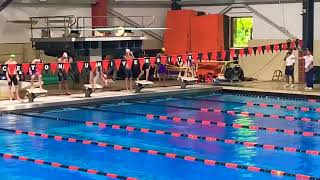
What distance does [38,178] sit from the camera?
872cm

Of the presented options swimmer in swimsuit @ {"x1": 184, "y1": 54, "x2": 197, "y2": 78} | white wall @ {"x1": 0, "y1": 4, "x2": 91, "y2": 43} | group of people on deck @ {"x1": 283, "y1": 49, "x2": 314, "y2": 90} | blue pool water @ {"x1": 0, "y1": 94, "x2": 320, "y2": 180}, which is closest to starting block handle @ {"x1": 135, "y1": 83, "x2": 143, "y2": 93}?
blue pool water @ {"x1": 0, "y1": 94, "x2": 320, "y2": 180}

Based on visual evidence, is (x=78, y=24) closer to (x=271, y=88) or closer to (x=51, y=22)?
(x=51, y=22)

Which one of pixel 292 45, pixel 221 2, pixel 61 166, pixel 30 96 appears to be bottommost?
pixel 61 166

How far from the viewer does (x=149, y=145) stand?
36.6ft

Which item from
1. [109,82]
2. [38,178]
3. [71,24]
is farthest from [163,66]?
[38,178]

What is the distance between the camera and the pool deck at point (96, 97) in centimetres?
1559

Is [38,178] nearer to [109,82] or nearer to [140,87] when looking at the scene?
[140,87]

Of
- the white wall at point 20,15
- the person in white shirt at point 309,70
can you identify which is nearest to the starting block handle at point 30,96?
the white wall at point 20,15

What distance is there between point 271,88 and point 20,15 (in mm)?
9106

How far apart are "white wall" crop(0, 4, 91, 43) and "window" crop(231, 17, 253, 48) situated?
690 cm

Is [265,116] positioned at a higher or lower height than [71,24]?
lower

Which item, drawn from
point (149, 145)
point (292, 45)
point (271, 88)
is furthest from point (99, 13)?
point (149, 145)

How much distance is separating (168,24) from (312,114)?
36.6 feet

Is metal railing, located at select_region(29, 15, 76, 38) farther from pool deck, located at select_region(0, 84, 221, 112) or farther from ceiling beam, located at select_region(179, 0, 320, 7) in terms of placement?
ceiling beam, located at select_region(179, 0, 320, 7)
